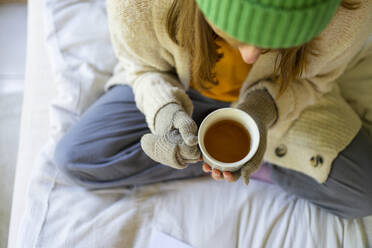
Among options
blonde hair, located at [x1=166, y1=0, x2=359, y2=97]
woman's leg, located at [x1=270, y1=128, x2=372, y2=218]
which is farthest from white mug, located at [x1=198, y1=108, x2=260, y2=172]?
woman's leg, located at [x1=270, y1=128, x2=372, y2=218]

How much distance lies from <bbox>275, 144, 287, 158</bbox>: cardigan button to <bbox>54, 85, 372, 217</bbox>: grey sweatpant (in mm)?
66

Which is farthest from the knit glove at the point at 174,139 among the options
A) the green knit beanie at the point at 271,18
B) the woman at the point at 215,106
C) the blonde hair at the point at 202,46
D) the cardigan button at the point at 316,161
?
the cardigan button at the point at 316,161

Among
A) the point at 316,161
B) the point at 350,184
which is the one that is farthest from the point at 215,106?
the point at 350,184

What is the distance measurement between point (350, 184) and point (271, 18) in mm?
655

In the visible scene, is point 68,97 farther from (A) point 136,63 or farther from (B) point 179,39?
(B) point 179,39

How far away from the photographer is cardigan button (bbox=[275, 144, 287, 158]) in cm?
92

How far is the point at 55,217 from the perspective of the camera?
924mm

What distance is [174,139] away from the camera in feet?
2.31

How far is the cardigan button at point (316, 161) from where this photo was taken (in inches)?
34.5

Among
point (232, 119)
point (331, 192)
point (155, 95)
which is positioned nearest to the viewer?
point (232, 119)

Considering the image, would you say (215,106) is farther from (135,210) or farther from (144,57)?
(135,210)

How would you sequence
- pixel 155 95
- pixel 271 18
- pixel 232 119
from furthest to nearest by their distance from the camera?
pixel 155 95 < pixel 232 119 < pixel 271 18

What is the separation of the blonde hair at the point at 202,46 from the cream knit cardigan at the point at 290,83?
0.02 metres

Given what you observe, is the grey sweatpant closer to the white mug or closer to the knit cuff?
the knit cuff
